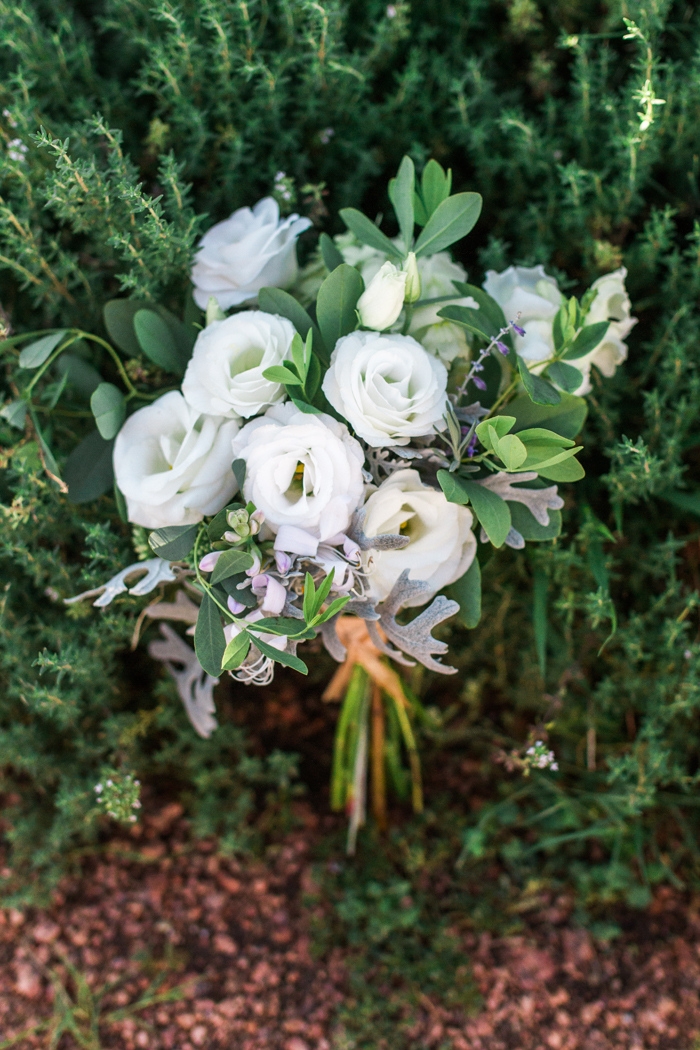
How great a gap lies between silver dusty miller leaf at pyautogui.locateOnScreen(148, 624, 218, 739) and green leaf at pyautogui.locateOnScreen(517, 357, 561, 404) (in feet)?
1.74

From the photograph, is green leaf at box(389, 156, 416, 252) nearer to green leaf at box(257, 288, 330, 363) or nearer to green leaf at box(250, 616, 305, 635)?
green leaf at box(257, 288, 330, 363)

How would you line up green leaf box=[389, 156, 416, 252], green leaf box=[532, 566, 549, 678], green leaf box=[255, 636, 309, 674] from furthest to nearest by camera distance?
1. green leaf box=[532, 566, 549, 678]
2. green leaf box=[389, 156, 416, 252]
3. green leaf box=[255, 636, 309, 674]

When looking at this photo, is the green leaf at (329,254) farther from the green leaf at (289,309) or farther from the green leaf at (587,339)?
the green leaf at (587,339)

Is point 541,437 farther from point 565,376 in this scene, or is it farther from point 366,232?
point 366,232

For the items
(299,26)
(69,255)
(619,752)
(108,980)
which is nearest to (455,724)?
(619,752)

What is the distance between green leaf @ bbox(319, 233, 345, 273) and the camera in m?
0.94

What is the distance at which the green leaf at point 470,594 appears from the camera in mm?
924

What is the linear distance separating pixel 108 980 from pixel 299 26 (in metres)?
1.46

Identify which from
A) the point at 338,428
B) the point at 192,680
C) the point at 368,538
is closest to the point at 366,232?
the point at 338,428

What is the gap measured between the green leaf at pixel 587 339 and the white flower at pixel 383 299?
229 mm

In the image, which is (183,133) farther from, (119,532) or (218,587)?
(218,587)

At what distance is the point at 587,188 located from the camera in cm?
112

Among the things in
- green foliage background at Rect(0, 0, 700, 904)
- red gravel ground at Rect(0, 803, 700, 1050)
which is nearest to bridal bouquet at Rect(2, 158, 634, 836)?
green foliage background at Rect(0, 0, 700, 904)

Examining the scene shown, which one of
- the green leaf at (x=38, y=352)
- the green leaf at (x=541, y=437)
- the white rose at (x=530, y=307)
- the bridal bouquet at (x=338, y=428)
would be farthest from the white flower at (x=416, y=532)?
the green leaf at (x=38, y=352)
